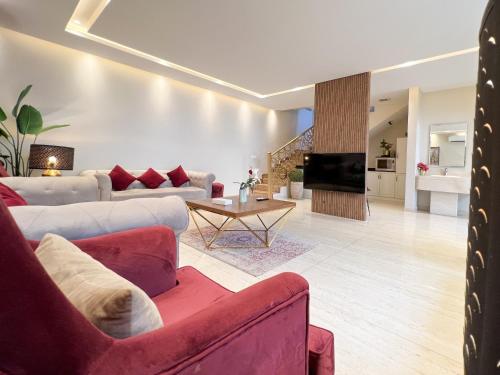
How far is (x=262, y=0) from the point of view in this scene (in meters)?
2.88

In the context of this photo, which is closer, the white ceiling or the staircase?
the white ceiling

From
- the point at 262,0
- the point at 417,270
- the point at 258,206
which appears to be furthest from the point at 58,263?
the point at 262,0

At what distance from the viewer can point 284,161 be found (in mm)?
8594

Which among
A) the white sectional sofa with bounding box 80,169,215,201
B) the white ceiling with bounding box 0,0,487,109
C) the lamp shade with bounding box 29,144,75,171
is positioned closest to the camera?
the white ceiling with bounding box 0,0,487,109

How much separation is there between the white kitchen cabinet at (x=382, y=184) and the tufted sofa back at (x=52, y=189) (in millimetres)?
6948

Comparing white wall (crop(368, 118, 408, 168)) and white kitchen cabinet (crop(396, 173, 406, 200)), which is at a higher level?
white wall (crop(368, 118, 408, 168))

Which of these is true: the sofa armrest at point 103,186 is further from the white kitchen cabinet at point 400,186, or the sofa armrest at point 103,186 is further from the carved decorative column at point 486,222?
the white kitchen cabinet at point 400,186

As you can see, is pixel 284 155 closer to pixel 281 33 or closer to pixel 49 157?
pixel 281 33

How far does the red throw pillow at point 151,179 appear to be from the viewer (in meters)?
5.04

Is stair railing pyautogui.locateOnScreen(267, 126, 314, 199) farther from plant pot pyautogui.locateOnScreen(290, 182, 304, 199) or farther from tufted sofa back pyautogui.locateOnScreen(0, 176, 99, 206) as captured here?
tufted sofa back pyautogui.locateOnScreen(0, 176, 99, 206)

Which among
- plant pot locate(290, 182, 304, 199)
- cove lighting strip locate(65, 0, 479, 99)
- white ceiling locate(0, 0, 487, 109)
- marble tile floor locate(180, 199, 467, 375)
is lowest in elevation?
marble tile floor locate(180, 199, 467, 375)

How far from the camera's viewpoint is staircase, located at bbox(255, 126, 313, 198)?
26.3 ft

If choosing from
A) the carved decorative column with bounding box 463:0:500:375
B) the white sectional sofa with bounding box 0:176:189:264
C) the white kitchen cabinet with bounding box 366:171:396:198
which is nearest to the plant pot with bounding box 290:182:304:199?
the white kitchen cabinet with bounding box 366:171:396:198

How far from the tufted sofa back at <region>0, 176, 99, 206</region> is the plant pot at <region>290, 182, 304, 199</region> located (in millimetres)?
5678
